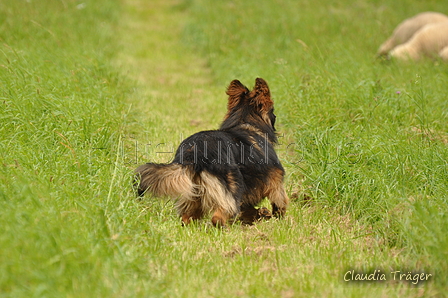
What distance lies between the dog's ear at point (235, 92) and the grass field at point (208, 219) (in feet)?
3.07

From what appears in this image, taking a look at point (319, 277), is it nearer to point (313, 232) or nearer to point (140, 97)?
point (313, 232)

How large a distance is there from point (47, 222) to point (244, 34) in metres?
9.55

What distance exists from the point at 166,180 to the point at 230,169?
0.58 metres

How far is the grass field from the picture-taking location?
2.99m

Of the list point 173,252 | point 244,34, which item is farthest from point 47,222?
point 244,34

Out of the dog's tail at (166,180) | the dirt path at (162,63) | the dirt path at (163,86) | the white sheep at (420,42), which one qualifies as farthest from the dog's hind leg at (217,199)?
the white sheep at (420,42)

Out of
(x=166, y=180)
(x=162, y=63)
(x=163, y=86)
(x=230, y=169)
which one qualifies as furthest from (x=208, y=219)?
(x=162, y=63)

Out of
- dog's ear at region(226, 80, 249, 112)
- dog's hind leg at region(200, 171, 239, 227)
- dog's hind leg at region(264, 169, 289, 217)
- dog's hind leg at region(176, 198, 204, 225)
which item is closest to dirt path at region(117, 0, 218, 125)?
dog's ear at region(226, 80, 249, 112)

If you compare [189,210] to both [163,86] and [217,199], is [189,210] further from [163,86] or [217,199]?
[163,86]

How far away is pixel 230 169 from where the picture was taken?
400 cm

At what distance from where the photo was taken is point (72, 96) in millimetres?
5594

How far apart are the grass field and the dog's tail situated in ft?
0.71

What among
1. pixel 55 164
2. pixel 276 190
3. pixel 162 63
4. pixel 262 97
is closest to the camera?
pixel 55 164

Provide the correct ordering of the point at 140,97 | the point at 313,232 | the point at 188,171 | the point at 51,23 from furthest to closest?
the point at 51,23
the point at 140,97
the point at 313,232
the point at 188,171
